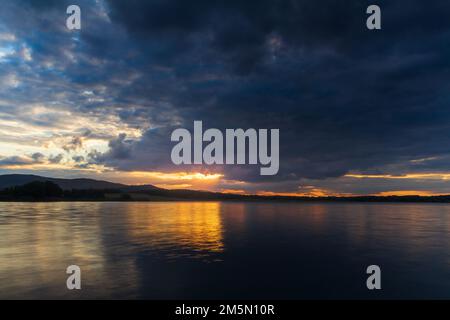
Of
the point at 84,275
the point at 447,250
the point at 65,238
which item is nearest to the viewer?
the point at 84,275

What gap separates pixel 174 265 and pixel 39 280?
12251mm

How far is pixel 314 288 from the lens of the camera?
26703 millimetres

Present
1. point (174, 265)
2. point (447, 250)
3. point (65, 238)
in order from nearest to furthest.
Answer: point (174, 265) → point (447, 250) → point (65, 238)

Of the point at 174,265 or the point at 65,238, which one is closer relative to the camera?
the point at 174,265
